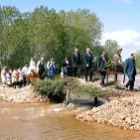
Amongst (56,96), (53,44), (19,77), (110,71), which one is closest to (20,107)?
(56,96)

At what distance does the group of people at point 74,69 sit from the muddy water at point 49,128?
437 cm

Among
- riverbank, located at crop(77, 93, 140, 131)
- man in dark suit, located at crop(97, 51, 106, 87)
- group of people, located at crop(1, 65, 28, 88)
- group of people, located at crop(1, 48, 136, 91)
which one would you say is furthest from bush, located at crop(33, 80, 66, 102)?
riverbank, located at crop(77, 93, 140, 131)

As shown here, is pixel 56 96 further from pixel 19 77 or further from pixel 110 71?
pixel 19 77

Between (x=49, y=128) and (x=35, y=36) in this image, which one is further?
Result: (x=35, y=36)

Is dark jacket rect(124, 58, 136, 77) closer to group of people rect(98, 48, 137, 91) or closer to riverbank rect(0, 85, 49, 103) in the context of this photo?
group of people rect(98, 48, 137, 91)

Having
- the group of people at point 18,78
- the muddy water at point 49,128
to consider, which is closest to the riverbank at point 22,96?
the group of people at point 18,78

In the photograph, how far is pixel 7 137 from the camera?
16.4m

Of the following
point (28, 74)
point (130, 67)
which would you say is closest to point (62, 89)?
point (130, 67)

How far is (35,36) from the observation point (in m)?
67.3

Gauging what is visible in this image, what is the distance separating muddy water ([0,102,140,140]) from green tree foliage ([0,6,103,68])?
131ft

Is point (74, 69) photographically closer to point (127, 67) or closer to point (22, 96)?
point (22, 96)

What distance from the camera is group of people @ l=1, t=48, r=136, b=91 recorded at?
2563 centimetres

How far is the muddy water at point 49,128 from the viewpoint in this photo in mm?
17109

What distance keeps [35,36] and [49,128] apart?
49.0m
